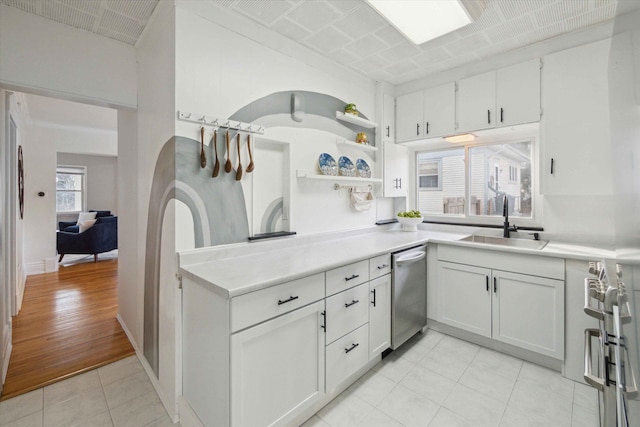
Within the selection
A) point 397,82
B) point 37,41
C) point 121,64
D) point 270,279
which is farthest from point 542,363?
point 37,41

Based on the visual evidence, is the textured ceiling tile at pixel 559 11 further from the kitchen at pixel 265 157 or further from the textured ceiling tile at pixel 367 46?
the textured ceiling tile at pixel 367 46

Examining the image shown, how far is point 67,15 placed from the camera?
1922 mm

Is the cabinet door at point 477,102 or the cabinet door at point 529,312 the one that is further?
the cabinet door at point 477,102

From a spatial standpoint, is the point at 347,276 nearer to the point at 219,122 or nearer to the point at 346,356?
the point at 346,356

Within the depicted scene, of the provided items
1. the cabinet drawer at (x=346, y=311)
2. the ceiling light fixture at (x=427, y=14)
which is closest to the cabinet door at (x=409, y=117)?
the ceiling light fixture at (x=427, y=14)

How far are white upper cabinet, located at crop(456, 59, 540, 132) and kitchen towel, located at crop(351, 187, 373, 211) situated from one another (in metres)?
1.11

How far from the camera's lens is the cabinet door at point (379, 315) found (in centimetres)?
208

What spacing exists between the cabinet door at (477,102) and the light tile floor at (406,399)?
208cm

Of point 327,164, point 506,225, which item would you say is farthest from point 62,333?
point 506,225

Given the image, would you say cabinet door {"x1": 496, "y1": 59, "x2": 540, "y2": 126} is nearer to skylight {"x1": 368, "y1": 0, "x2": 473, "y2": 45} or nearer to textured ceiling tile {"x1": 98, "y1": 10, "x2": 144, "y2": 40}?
skylight {"x1": 368, "y1": 0, "x2": 473, "y2": 45}

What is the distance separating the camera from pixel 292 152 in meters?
2.36

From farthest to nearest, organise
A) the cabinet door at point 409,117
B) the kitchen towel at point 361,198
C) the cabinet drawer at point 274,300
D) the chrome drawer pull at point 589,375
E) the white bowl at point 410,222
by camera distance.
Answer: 1. the white bowl at point 410,222
2. the cabinet door at point 409,117
3. the kitchen towel at point 361,198
4. the cabinet drawer at point 274,300
5. the chrome drawer pull at point 589,375

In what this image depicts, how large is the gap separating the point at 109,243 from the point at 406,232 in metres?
5.84

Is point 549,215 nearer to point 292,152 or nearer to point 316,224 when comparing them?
point 316,224
